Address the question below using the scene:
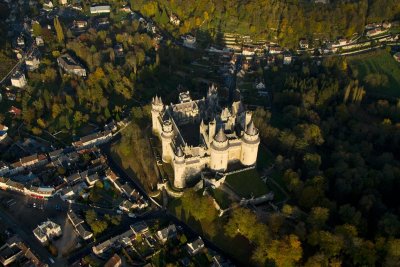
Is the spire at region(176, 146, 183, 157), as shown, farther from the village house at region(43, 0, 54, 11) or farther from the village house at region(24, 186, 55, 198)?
the village house at region(43, 0, 54, 11)

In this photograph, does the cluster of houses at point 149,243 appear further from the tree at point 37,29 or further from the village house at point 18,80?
the tree at point 37,29

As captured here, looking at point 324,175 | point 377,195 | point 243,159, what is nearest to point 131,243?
point 243,159

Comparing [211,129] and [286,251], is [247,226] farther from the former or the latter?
[211,129]

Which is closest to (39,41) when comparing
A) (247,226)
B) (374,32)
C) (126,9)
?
(126,9)

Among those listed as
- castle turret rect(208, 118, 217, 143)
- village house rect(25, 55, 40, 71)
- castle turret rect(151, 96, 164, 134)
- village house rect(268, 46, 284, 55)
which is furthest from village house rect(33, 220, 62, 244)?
village house rect(268, 46, 284, 55)

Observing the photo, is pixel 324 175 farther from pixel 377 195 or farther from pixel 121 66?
pixel 121 66

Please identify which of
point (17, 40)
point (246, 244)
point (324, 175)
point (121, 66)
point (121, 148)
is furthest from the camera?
point (17, 40)

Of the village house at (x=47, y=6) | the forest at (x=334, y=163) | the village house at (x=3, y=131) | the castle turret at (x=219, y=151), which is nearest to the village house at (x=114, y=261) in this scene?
Result: the castle turret at (x=219, y=151)
